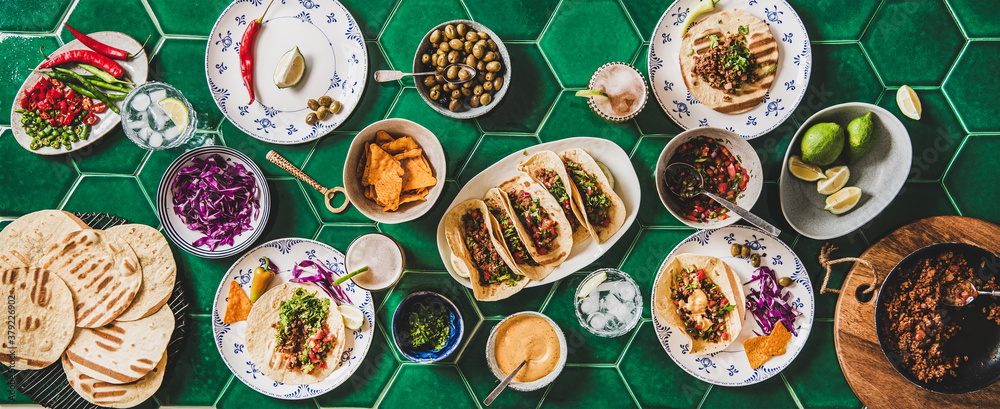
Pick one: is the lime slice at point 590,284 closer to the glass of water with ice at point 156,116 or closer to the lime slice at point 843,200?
the lime slice at point 843,200

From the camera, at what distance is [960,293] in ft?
8.74

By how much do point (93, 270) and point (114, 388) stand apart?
737 millimetres

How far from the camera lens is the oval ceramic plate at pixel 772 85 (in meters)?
2.78

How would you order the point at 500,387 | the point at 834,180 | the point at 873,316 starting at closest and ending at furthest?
the point at 500,387
the point at 834,180
the point at 873,316

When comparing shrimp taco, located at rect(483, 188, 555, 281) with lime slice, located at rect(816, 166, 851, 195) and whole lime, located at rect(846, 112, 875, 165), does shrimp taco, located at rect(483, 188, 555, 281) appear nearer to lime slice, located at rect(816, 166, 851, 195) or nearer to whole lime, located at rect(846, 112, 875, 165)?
lime slice, located at rect(816, 166, 851, 195)

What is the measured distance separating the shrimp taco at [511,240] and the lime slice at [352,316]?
95 centimetres

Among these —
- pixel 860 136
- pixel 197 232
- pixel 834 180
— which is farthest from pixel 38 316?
pixel 860 136

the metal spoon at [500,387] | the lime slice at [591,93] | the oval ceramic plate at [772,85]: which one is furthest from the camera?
the oval ceramic plate at [772,85]

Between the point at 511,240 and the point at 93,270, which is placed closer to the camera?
the point at 511,240

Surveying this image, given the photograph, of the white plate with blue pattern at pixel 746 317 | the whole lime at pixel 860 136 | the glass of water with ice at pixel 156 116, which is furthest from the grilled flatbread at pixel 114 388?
the whole lime at pixel 860 136

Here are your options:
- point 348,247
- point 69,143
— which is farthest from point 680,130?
point 69,143

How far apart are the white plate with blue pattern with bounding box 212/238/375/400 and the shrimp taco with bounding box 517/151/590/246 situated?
125 centimetres

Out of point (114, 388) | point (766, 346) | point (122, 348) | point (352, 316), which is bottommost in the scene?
point (114, 388)

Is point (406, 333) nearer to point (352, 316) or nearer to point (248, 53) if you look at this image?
point (352, 316)
